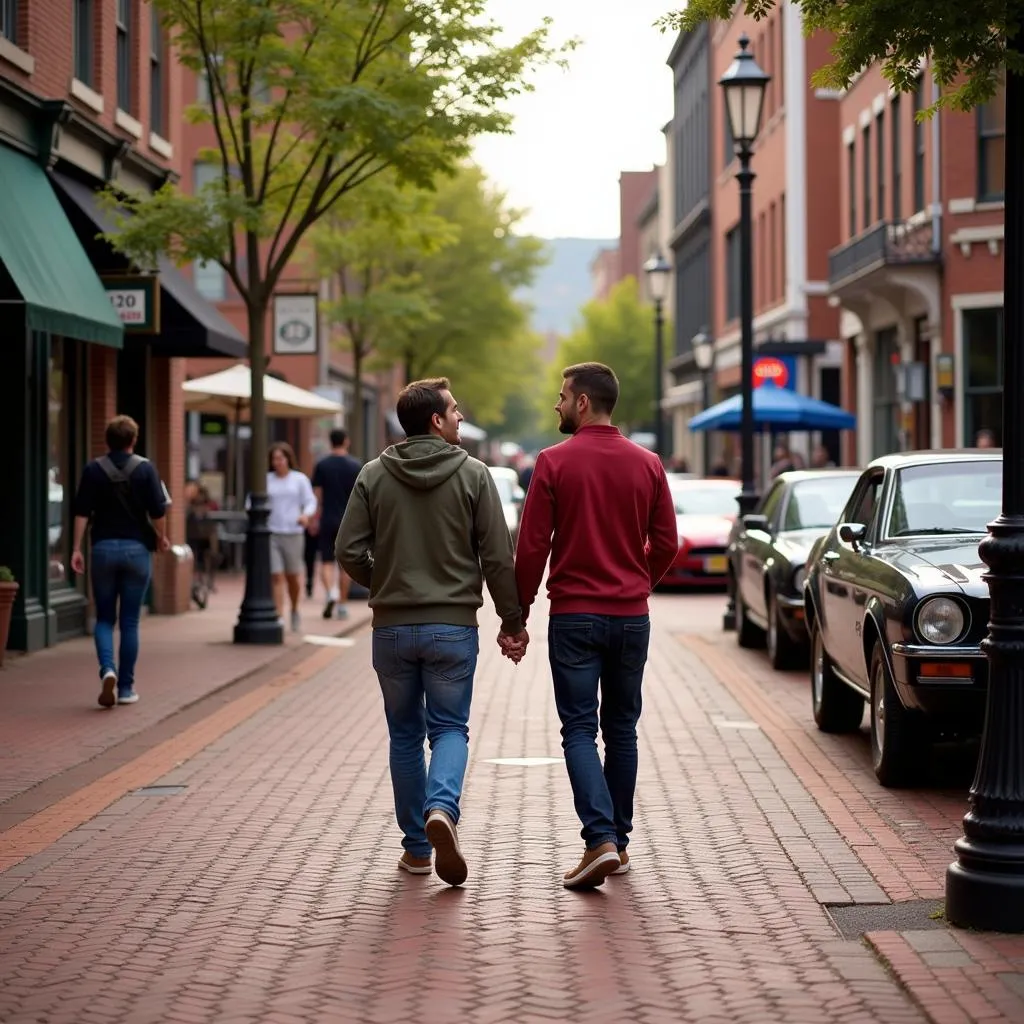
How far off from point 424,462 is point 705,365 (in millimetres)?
37462

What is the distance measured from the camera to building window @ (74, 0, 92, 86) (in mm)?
19094

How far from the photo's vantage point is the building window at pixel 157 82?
877 inches

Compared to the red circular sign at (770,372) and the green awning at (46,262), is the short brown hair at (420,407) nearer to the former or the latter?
the green awning at (46,262)

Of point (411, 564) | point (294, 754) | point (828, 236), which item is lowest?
point (294, 754)

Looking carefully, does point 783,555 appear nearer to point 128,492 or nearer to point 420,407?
point 128,492

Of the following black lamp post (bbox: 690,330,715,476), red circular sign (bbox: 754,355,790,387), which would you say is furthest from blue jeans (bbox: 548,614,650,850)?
black lamp post (bbox: 690,330,715,476)

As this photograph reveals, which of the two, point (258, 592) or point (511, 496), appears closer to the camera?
point (258, 592)

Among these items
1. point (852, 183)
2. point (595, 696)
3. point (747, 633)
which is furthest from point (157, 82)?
point (852, 183)

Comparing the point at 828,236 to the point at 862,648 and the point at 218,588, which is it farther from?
the point at 862,648

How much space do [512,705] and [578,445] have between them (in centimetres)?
628

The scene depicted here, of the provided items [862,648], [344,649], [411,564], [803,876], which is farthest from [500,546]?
[344,649]

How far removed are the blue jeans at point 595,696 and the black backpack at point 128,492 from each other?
6170 mm

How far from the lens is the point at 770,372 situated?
3556 cm

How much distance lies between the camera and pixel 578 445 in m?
7.28
